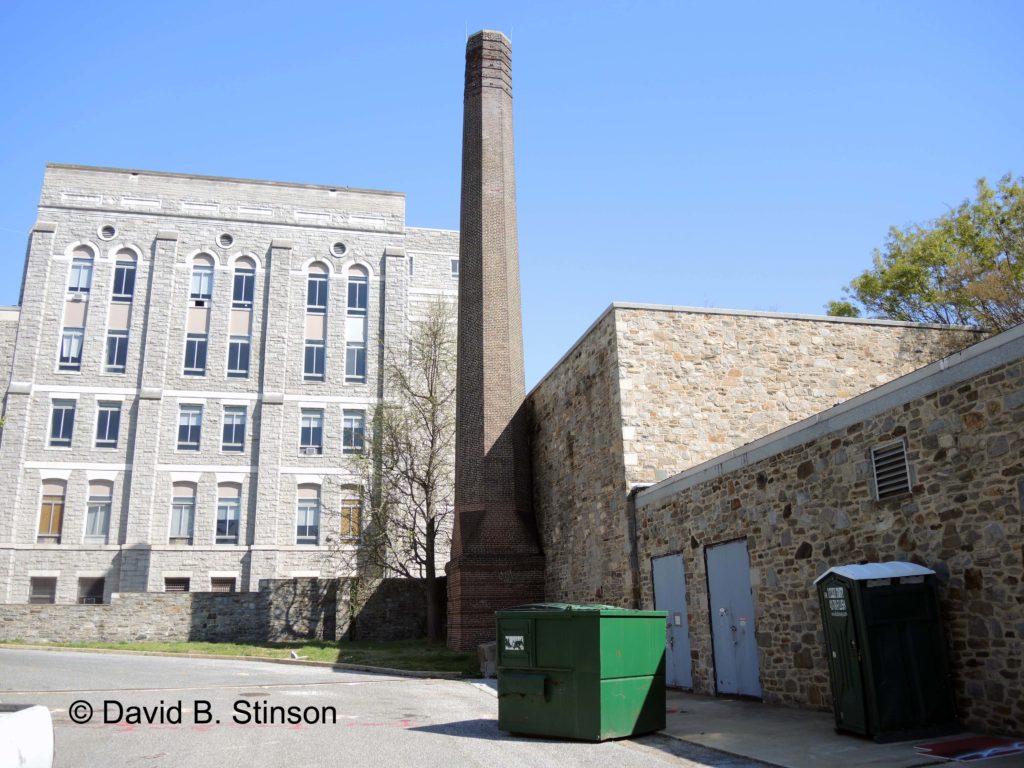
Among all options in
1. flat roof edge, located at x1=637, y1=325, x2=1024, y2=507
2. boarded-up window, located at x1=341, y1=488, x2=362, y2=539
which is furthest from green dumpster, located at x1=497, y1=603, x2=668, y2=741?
boarded-up window, located at x1=341, y1=488, x2=362, y2=539

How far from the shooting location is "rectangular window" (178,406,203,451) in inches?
1323

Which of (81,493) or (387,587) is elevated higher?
(81,493)

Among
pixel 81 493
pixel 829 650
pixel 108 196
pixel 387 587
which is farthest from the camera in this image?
pixel 108 196

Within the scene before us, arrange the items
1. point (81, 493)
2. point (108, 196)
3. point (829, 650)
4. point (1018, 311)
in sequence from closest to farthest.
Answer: point (829, 650), point (1018, 311), point (81, 493), point (108, 196)

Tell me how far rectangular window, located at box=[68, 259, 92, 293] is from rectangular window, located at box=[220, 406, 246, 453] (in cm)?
801

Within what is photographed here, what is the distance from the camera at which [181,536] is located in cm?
3256

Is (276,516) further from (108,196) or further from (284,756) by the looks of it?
(284,756)

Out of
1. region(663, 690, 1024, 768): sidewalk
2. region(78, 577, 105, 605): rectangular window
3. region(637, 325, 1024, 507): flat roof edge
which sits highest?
region(637, 325, 1024, 507): flat roof edge

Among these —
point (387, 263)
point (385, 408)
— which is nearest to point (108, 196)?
point (387, 263)

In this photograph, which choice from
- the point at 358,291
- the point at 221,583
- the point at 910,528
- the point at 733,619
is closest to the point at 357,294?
the point at 358,291

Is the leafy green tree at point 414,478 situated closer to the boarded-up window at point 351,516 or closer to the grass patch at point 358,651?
the boarded-up window at point 351,516

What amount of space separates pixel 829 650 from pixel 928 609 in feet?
3.51

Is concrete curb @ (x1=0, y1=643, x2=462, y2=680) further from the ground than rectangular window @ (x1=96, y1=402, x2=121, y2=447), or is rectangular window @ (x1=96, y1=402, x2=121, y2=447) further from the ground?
rectangular window @ (x1=96, y1=402, x2=121, y2=447)

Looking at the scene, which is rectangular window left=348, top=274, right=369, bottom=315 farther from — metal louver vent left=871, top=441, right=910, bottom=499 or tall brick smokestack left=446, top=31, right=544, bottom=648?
metal louver vent left=871, top=441, right=910, bottom=499
